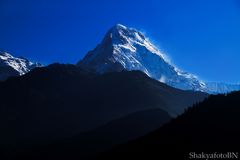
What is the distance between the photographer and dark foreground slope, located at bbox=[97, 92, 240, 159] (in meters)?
103

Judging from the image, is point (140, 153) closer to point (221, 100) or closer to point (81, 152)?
point (221, 100)

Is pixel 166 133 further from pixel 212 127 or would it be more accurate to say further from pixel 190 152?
pixel 190 152

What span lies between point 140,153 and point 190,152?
19803 mm

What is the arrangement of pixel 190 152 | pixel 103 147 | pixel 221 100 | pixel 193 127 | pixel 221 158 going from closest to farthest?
pixel 221 158, pixel 190 152, pixel 193 127, pixel 221 100, pixel 103 147

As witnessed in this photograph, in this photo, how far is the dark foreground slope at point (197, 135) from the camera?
A: 10306cm

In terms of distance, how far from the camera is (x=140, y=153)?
11750cm

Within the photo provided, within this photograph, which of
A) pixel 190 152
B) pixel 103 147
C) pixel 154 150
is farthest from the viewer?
pixel 103 147

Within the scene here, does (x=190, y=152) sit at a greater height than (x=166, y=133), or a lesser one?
lesser

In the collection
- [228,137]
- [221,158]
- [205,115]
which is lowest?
[221,158]

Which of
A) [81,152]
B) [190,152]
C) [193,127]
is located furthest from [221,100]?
[81,152]

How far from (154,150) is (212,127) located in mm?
14981

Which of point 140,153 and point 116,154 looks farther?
point 116,154

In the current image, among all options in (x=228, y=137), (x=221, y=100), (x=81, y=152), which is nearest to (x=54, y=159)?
(x=81, y=152)

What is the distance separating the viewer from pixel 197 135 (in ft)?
378
